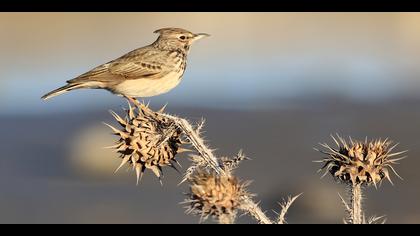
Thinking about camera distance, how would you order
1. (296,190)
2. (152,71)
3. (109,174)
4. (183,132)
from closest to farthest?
(183,132) → (152,71) → (296,190) → (109,174)

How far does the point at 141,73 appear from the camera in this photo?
439 inches

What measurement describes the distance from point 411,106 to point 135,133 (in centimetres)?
2307

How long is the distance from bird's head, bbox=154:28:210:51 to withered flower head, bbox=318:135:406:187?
4108 mm

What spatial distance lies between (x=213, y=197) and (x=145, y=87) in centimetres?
479

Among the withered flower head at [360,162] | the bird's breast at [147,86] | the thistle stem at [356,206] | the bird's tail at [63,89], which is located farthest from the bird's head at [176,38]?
the thistle stem at [356,206]

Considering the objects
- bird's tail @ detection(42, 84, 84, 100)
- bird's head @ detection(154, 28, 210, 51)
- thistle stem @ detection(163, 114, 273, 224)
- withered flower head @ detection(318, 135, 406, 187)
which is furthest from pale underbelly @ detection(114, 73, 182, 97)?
withered flower head @ detection(318, 135, 406, 187)

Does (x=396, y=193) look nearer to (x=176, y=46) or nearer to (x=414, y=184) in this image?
(x=414, y=184)

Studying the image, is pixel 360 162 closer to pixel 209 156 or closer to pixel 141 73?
pixel 209 156

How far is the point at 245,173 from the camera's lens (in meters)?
22.8

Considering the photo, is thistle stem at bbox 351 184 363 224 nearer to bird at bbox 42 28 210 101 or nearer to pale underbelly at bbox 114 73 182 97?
bird at bbox 42 28 210 101

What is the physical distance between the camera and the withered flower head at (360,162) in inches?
298

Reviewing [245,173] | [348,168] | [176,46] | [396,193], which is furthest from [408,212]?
[348,168]

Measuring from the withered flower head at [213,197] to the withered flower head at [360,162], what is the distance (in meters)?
1.22

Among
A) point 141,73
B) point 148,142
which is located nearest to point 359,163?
point 148,142
